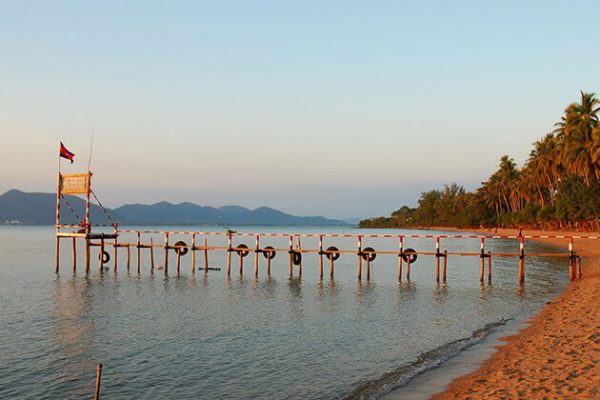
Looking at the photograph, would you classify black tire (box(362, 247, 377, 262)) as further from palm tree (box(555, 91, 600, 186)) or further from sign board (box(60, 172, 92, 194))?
palm tree (box(555, 91, 600, 186))

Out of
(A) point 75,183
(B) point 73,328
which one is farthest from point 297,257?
(B) point 73,328

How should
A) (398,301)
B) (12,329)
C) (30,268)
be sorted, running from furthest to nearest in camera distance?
(30,268), (398,301), (12,329)

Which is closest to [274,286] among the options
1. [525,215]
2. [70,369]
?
[70,369]

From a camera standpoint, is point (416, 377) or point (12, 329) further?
point (12, 329)

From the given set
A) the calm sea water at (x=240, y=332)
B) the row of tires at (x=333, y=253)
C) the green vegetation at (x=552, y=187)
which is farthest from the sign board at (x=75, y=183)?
the green vegetation at (x=552, y=187)

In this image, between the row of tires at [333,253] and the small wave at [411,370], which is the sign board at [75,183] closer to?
the row of tires at [333,253]

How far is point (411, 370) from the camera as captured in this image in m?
12.9

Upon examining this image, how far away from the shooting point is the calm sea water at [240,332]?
A: 12359 mm

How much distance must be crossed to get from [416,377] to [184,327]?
9.51 metres

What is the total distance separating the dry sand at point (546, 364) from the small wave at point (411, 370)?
109 cm

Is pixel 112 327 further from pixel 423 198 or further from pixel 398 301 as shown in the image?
pixel 423 198

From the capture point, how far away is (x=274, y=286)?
31.0 m

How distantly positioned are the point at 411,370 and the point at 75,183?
30.8m

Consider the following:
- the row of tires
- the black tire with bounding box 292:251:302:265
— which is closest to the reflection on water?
the row of tires
